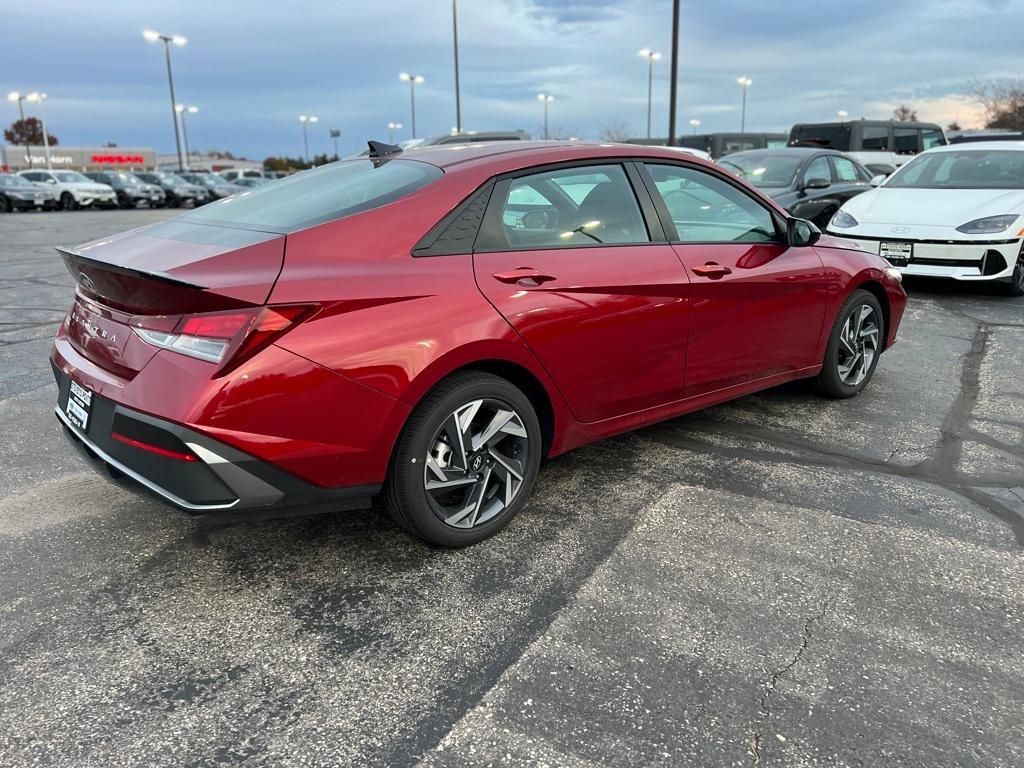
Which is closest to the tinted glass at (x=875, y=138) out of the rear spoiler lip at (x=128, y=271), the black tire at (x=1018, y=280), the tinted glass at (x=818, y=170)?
the tinted glass at (x=818, y=170)

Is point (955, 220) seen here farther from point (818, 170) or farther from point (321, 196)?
point (321, 196)

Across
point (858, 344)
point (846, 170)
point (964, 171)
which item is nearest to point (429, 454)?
point (858, 344)

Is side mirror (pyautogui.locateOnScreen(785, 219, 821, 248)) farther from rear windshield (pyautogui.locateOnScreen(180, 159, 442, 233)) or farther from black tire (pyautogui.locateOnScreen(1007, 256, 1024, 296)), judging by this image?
black tire (pyautogui.locateOnScreen(1007, 256, 1024, 296))

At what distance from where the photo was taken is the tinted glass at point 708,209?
3.84 metres

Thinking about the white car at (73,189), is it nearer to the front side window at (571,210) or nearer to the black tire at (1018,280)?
the black tire at (1018,280)

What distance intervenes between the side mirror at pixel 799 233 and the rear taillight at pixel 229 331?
2879mm

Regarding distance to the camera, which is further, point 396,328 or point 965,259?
point 965,259

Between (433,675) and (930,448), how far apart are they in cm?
322

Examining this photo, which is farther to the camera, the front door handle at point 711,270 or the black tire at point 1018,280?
the black tire at point 1018,280

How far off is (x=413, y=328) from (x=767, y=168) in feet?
33.2

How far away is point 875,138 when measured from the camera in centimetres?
1922

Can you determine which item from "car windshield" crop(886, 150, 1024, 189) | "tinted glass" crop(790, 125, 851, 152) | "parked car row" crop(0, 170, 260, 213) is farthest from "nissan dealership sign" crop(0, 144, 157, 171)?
"car windshield" crop(886, 150, 1024, 189)

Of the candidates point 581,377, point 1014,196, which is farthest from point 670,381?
point 1014,196

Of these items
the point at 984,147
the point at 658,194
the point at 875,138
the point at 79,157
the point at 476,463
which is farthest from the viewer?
the point at 79,157
